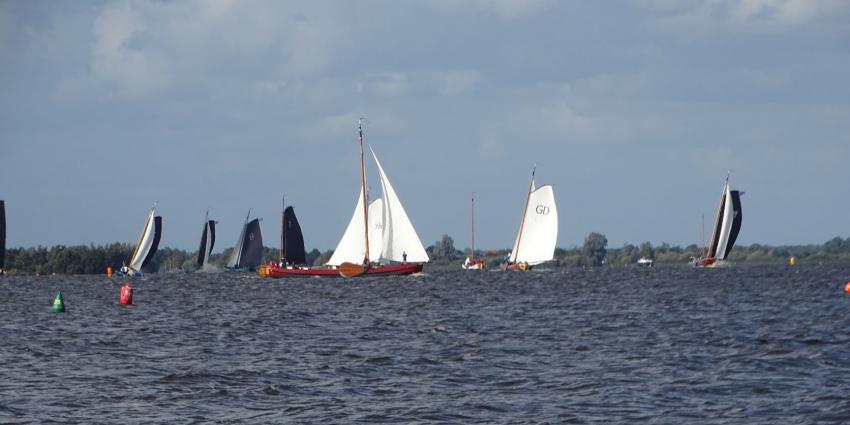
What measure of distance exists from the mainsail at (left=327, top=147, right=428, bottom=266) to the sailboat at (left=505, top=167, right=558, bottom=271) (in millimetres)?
25777

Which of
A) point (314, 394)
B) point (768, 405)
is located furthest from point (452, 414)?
point (768, 405)

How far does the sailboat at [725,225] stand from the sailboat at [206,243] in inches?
2578

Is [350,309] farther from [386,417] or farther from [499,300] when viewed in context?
[386,417]

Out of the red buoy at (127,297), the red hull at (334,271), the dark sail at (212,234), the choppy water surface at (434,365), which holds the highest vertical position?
the dark sail at (212,234)

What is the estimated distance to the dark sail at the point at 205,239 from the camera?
560 ft

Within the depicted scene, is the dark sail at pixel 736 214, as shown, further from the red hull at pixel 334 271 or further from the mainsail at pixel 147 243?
the mainsail at pixel 147 243

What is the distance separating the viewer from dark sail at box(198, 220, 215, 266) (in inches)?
6721

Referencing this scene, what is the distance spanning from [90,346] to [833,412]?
910 inches

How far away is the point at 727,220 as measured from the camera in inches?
5571

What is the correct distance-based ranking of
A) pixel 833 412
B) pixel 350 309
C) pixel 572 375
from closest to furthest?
pixel 833 412 < pixel 572 375 < pixel 350 309

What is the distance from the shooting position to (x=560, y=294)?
250ft

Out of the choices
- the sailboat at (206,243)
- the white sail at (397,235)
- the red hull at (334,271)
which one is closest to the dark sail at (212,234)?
A: the sailboat at (206,243)

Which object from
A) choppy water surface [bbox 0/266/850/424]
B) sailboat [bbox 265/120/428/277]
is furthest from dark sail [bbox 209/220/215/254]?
choppy water surface [bbox 0/266/850/424]

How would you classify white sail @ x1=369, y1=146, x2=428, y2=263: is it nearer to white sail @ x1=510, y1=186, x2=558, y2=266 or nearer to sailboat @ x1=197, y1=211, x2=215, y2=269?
Result: white sail @ x1=510, y1=186, x2=558, y2=266
